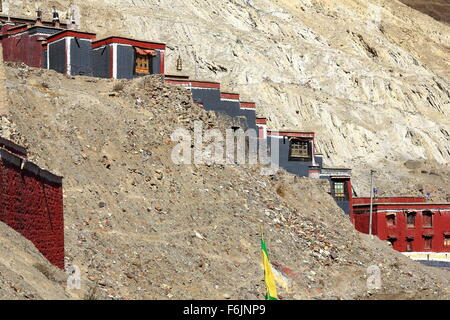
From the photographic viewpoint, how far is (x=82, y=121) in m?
47.8

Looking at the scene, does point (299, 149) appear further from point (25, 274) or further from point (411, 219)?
point (25, 274)

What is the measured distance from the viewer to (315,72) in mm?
100500

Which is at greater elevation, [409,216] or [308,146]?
[308,146]

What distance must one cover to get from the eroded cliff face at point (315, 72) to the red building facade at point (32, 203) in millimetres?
46197

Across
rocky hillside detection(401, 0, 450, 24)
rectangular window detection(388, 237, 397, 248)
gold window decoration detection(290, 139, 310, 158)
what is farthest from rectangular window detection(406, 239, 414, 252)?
rocky hillside detection(401, 0, 450, 24)

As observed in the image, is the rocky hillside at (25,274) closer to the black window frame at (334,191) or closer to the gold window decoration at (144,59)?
the gold window decoration at (144,59)

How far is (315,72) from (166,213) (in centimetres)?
5848

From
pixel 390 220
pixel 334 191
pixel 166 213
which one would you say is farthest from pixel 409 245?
pixel 166 213

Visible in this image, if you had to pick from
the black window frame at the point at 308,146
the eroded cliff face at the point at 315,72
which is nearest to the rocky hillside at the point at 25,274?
the black window frame at the point at 308,146

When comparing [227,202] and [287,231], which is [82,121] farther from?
[287,231]

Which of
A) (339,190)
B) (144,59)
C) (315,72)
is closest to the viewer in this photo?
(144,59)

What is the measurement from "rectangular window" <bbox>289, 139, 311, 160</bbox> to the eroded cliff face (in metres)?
17.3

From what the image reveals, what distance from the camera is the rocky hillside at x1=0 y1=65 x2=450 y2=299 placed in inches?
1549

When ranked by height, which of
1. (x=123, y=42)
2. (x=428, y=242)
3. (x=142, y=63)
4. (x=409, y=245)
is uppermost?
(x=123, y=42)
